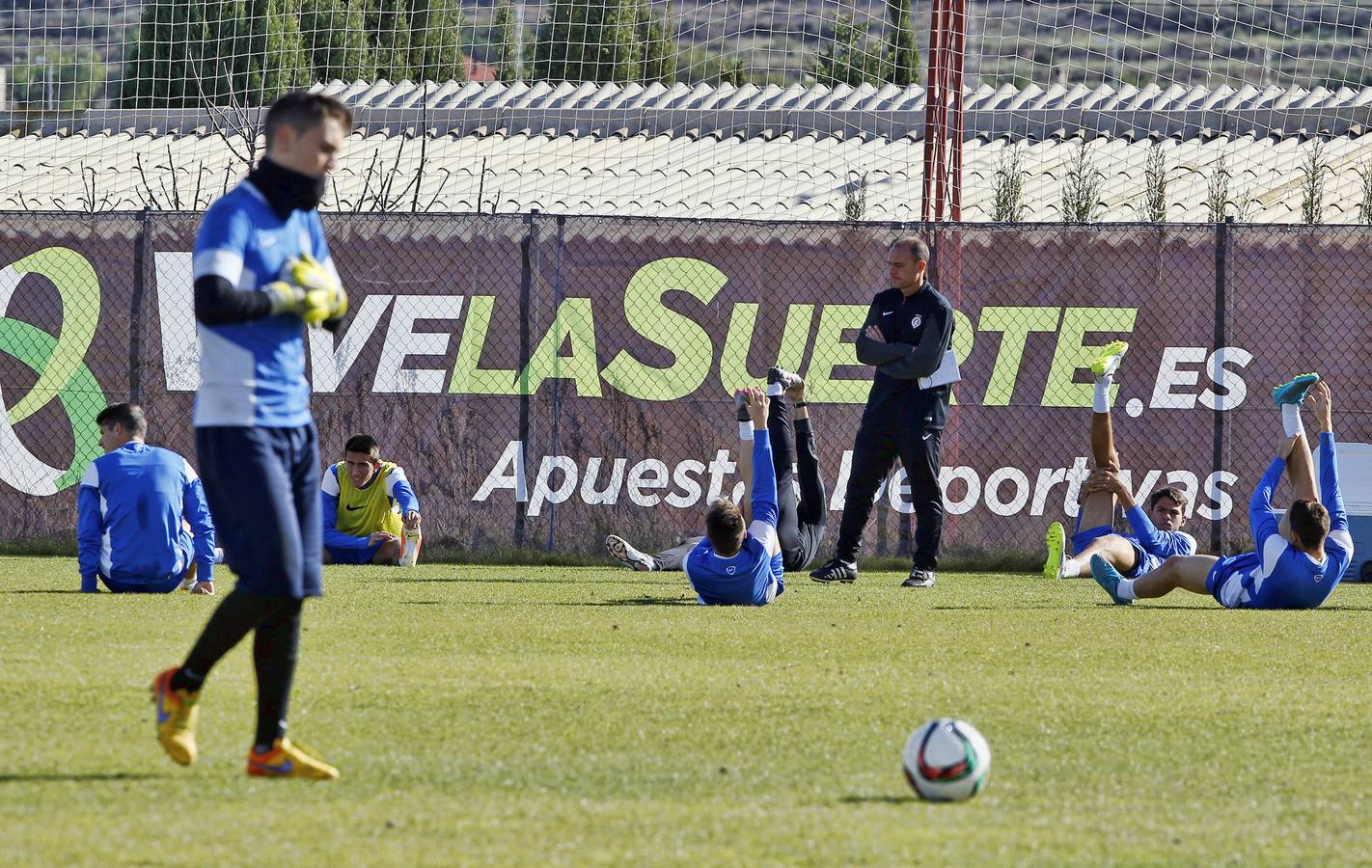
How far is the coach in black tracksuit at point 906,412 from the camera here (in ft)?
34.8

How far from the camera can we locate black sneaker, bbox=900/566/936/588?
10.6 m

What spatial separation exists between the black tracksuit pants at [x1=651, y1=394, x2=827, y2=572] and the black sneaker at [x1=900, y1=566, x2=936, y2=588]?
66 centimetres

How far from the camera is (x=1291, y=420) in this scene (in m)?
9.85

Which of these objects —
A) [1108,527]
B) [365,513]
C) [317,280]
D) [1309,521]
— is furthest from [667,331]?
[317,280]

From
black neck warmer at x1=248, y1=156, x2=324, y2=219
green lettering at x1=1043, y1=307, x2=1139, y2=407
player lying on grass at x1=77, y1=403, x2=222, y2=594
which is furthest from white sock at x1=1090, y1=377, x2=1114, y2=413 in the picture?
black neck warmer at x1=248, y1=156, x2=324, y2=219

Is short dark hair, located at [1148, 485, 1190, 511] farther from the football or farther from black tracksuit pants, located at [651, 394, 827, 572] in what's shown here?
the football

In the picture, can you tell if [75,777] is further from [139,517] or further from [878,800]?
[139,517]

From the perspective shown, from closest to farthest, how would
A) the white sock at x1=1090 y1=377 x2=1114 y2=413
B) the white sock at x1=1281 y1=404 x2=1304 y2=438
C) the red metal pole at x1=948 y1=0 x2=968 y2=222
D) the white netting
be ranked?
the white sock at x1=1281 y1=404 x2=1304 y2=438
the white sock at x1=1090 y1=377 x2=1114 y2=413
the red metal pole at x1=948 y1=0 x2=968 y2=222
the white netting

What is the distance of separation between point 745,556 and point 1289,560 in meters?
3.07

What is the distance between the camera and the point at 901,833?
3.85m

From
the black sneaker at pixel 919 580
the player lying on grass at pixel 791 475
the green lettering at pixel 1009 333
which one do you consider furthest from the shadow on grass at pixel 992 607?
the green lettering at pixel 1009 333

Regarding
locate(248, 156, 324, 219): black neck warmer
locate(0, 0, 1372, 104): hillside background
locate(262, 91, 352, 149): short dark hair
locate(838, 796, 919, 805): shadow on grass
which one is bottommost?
locate(838, 796, 919, 805): shadow on grass

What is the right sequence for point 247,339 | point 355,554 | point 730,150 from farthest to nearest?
point 730,150 < point 355,554 < point 247,339

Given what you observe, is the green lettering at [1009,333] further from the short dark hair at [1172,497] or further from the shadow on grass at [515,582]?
the shadow on grass at [515,582]
